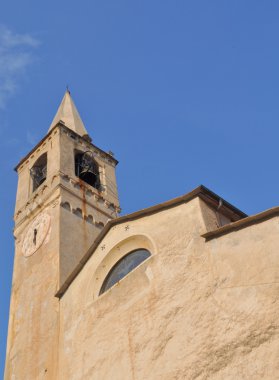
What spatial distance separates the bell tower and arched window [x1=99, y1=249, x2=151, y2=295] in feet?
5.44

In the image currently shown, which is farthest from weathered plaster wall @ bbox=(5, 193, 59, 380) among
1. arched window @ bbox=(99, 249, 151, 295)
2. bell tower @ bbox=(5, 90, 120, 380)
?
arched window @ bbox=(99, 249, 151, 295)

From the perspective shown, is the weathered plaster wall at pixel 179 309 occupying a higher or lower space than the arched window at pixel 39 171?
lower

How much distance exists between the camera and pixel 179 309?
363 inches

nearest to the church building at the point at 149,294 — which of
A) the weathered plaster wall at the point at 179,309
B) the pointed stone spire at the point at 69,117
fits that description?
the weathered plaster wall at the point at 179,309

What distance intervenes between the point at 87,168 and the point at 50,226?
352 centimetres

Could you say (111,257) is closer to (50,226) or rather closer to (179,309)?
(179,309)

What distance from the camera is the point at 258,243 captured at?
8.71m

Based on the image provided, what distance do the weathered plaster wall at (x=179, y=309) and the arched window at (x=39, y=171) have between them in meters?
→ 6.91

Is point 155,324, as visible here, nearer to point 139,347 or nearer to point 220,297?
point 139,347

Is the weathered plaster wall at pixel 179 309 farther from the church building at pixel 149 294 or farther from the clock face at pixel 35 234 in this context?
the clock face at pixel 35 234

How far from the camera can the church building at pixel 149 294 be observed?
823 cm

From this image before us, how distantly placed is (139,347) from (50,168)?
8878 mm

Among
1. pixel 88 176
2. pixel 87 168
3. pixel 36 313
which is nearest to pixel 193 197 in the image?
pixel 36 313

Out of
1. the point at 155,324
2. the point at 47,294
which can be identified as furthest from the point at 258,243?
the point at 47,294
